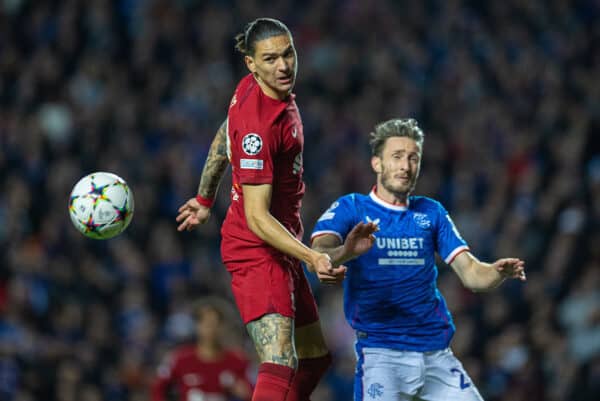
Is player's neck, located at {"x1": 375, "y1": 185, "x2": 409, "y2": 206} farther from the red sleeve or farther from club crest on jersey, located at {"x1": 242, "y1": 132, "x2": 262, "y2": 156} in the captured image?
the red sleeve

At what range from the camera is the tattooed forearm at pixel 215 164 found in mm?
5465

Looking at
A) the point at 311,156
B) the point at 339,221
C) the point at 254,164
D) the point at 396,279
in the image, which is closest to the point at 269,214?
the point at 254,164

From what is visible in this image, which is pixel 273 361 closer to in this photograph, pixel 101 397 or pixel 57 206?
pixel 101 397

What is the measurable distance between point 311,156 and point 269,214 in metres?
7.45

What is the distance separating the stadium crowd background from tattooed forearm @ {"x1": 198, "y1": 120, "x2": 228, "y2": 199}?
460cm

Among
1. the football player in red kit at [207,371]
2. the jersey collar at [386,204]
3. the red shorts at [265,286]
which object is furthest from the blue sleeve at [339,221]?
the football player in red kit at [207,371]

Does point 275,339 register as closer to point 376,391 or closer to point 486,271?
point 376,391

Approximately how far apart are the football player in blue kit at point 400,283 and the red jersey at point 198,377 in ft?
7.52

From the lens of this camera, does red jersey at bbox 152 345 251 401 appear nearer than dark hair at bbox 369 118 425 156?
No

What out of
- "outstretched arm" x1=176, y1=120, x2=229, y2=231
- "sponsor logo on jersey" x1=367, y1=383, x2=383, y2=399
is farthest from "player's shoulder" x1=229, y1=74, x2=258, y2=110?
"sponsor logo on jersey" x1=367, y1=383, x2=383, y2=399

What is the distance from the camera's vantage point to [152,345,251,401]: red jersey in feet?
24.9

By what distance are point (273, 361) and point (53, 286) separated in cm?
625

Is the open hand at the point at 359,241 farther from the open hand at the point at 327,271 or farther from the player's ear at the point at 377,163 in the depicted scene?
the player's ear at the point at 377,163

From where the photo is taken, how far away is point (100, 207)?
5.67m
